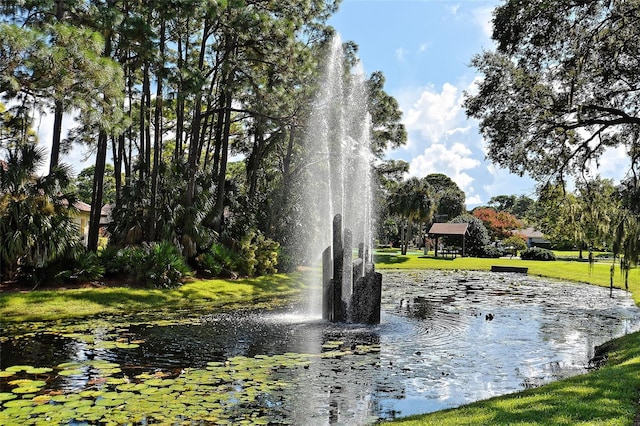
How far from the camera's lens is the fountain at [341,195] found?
1261 centimetres

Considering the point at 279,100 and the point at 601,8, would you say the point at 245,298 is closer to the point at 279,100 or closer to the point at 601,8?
the point at 279,100

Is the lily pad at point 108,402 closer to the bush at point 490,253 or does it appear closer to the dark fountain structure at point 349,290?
the dark fountain structure at point 349,290

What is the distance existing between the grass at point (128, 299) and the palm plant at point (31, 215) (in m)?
1.13

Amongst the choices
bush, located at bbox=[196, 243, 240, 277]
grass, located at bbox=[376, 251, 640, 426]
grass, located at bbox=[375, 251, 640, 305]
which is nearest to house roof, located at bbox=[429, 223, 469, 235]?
grass, located at bbox=[375, 251, 640, 305]

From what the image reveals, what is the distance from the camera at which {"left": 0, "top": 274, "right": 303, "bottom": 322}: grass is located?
13078mm

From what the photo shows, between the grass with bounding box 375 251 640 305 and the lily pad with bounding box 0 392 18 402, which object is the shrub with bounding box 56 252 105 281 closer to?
the lily pad with bounding box 0 392 18 402

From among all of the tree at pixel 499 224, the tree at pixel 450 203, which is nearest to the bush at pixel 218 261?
the tree at pixel 499 224

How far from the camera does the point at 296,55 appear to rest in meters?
20.3

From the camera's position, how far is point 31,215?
14.4m

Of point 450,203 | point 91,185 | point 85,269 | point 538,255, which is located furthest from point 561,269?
point 91,185

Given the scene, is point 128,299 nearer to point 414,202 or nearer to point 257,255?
point 257,255

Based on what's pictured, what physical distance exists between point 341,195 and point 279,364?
26.1 ft

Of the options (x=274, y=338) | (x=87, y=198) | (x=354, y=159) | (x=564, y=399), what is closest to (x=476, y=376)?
(x=564, y=399)

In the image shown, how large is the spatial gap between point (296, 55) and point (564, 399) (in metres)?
16.9
